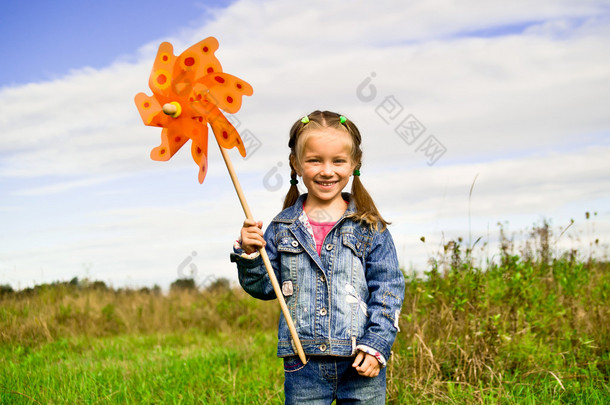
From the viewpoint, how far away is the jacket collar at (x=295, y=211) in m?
3.06

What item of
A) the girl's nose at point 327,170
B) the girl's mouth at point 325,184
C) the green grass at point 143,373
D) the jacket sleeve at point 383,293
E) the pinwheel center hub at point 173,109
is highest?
the pinwheel center hub at point 173,109

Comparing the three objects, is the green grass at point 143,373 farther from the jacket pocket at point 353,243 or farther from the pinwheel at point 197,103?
the pinwheel at point 197,103

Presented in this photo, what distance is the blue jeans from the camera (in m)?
2.86

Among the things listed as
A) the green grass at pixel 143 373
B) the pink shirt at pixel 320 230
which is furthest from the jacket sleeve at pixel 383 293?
the green grass at pixel 143 373

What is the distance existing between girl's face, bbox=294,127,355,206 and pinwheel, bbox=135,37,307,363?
0.34m

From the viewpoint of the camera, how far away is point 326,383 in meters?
2.89

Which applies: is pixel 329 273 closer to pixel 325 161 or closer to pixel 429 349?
pixel 325 161

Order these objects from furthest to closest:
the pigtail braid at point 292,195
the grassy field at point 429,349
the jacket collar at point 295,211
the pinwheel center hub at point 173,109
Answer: the grassy field at point 429,349 → the pigtail braid at point 292,195 → the jacket collar at point 295,211 → the pinwheel center hub at point 173,109

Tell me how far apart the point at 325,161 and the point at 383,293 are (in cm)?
71

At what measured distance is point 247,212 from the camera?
9.41ft

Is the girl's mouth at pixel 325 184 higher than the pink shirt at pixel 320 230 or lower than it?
higher

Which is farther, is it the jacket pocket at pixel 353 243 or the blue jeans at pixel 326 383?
the jacket pocket at pixel 353 243

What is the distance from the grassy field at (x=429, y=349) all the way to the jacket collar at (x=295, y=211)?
1.48 metres

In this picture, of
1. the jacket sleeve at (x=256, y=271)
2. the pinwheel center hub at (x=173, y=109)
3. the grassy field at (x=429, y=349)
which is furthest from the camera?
the grassy field at (x=429, y=349)
